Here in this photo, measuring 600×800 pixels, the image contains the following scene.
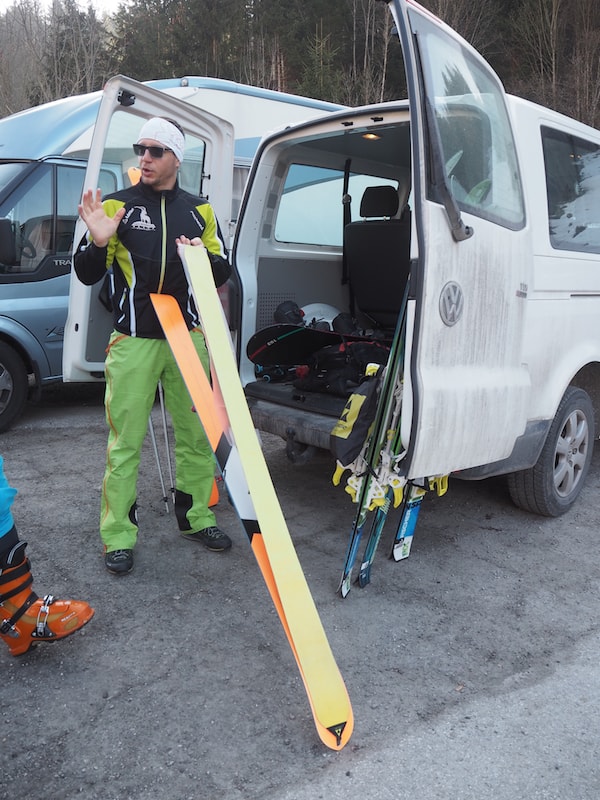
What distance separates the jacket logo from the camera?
10.6 ft

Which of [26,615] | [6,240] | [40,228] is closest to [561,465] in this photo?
[26,615]

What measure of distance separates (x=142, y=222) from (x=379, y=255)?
206 cm

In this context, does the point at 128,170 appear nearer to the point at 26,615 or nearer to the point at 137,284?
the point at 137,284

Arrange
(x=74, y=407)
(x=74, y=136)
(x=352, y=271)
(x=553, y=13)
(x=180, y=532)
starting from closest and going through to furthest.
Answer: (x=180, y=532), (x=352, y=271), (x=74, y=136), (x=74, y=407), (x=553, y=13)

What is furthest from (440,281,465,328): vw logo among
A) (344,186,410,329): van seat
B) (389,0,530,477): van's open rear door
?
(344,186,410,329): van seat

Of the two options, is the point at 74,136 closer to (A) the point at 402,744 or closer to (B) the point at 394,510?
(B) the point at 394,510

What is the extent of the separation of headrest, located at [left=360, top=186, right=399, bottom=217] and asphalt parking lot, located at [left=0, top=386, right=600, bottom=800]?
2.00 metres

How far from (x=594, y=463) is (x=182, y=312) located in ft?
10.9

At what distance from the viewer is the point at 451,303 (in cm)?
288

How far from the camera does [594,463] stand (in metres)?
5.18

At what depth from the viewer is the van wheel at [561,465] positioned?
3.87 m

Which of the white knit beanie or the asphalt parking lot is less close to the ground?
the white knit beanie

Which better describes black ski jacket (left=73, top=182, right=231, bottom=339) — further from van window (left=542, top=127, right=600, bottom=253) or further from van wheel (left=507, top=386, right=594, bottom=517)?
van wheel (left=507, top=386, right=594, bottom=517)

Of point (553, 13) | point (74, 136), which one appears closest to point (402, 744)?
point (74, 136)
